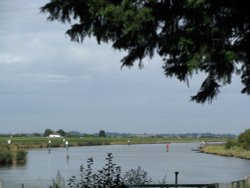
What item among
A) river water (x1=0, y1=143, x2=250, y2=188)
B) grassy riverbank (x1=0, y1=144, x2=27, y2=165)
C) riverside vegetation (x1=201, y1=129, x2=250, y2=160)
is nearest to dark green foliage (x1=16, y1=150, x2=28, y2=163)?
grassy riverbank (x1=0, y1=144, x2=27, y2=165)

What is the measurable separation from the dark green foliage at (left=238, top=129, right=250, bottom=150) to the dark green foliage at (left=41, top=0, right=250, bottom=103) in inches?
3406

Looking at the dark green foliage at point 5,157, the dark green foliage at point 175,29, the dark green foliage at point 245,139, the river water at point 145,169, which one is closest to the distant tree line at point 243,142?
the dark green foliage at point 245,139

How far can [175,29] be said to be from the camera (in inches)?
361

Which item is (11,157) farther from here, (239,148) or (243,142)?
(243,142)

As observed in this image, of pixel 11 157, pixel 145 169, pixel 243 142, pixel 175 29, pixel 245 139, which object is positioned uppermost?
pixel 175 29

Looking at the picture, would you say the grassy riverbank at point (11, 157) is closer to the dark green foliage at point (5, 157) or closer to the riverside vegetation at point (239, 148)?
the dark green foliage at point (5, 157)

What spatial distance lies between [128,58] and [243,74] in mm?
2246

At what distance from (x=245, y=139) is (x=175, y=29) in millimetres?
89831

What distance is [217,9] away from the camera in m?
8.59

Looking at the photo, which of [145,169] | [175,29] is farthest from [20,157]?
[175,29]

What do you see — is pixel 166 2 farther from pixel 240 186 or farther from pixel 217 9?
pixel 240 186

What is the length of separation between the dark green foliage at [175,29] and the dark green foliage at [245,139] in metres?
86.5

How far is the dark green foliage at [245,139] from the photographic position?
9475 centimetres

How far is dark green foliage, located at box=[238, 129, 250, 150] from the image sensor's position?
9475 centimetres
